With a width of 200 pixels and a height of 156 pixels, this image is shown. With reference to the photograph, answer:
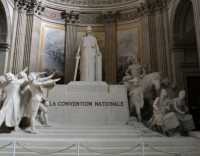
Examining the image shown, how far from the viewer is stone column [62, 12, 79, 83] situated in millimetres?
12258

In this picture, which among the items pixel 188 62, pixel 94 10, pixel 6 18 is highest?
pixel 94 10

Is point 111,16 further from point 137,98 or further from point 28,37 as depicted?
point 137,98

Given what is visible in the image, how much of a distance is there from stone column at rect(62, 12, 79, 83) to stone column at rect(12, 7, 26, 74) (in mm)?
2207

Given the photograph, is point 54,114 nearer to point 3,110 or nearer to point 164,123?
point 3,110

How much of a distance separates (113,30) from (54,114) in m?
6.99

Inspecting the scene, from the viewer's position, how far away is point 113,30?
1301cm

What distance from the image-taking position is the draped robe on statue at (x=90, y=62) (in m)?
8.64

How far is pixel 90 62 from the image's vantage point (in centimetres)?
869

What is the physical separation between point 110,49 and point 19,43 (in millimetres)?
4530

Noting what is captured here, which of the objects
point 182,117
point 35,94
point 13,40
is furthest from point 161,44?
point 35,94

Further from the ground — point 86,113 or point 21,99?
point 21,99

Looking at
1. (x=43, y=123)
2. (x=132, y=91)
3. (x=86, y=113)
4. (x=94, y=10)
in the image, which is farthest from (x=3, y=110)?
(x=94, y=10)

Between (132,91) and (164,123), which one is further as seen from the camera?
(132,91)

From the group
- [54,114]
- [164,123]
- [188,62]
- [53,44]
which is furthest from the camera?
[53,44]
